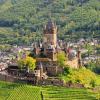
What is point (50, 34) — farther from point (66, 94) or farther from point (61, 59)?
point (66, 94)

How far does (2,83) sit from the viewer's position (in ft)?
287

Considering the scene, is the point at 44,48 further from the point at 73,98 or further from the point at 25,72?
the point at 73,98

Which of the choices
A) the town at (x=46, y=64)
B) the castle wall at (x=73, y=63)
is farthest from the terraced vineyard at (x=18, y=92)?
the castle wall at (x=73, y=63)

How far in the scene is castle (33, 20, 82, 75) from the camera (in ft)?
305

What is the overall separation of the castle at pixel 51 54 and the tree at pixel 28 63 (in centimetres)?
125

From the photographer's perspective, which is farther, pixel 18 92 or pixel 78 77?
pixel 78 77

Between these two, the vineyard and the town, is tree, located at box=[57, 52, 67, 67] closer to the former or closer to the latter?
the town

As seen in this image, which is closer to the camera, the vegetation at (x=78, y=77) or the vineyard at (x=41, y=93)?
the vineyard at (x=41, y=93)

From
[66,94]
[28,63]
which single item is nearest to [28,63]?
[28,63]

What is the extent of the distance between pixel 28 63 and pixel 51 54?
5549mm

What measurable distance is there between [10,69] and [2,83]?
7991 millimetres

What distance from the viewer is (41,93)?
82000mm

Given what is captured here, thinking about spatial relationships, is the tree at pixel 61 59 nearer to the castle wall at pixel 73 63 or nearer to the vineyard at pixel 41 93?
the castle wall at pixel 73 63

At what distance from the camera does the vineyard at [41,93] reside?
79.1m
